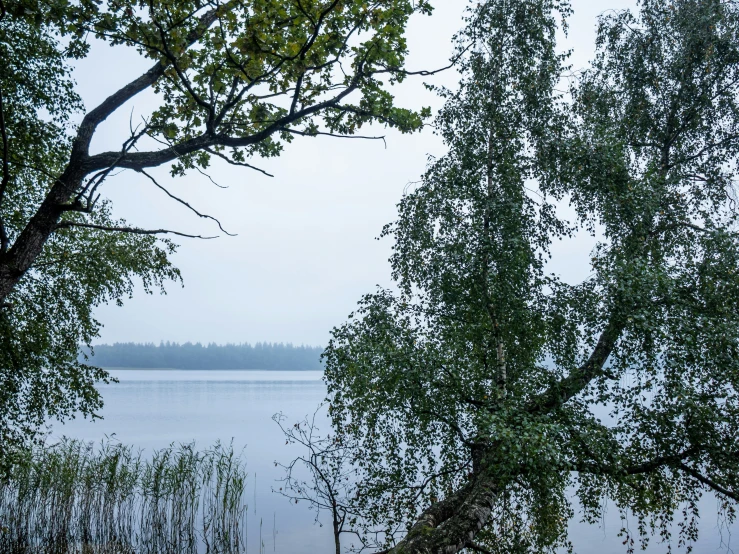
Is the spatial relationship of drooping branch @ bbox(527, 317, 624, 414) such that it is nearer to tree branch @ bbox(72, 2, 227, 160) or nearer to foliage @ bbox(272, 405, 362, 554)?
foliage @ bbox(272, 405, 362, 554)

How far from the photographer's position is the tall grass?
32.0 ft

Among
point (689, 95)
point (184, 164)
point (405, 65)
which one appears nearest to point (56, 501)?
point (184, 164)

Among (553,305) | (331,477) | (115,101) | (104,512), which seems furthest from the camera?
(104,512)

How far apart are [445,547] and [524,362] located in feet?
10.6

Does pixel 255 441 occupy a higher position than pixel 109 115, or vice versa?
pixel 109 115

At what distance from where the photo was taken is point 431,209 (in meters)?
8.90

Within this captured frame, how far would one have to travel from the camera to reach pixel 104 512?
10172 millimetres

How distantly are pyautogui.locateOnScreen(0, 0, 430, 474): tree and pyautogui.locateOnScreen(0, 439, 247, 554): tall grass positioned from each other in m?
1.67

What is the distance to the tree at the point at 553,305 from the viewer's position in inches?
267

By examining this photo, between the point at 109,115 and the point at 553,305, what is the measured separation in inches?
259

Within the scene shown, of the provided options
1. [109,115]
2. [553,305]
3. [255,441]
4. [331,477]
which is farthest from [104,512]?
[255,441]

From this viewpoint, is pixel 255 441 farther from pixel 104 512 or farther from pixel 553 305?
pixel 553 305

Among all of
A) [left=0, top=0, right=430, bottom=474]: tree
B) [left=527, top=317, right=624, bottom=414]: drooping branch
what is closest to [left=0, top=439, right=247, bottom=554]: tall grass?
[left=0, top=0, right=430, bottom=474]: tree

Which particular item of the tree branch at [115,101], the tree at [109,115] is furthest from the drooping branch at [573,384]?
the tree branch at [115,101]
